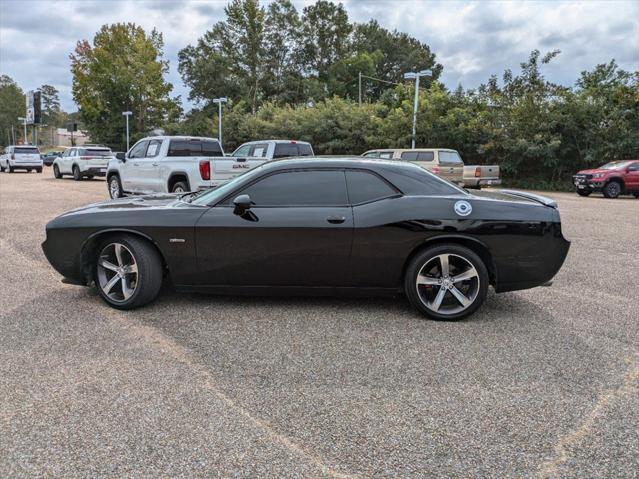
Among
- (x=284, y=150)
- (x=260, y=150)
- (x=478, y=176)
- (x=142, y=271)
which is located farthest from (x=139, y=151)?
(x=478, y=176)

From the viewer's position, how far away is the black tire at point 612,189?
19420 mm

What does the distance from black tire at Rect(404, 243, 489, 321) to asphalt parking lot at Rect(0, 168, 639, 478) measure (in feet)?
0.47

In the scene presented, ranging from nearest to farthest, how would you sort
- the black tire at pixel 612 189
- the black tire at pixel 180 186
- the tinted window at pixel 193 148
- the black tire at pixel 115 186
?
the black tire at pixel 180 186, the tinted window at pixel 193 148, the black tire at pixel 115 186, the black tire at pixel 612 189

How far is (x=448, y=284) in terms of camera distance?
4.53 m

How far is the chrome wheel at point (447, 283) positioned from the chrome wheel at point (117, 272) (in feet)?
8.54

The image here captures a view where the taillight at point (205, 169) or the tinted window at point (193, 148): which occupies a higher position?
the tinted window at point (193, 148)

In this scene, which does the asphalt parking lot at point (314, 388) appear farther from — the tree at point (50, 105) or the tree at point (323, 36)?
the tree at point (50, 105)

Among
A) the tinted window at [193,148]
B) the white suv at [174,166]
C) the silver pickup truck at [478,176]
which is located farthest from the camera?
the silver pickup truck at [478,176]

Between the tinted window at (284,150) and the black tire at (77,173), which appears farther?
the black tire at (77,173)

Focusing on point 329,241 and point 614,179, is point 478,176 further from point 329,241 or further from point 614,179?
point 329,241

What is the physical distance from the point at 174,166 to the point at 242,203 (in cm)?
802

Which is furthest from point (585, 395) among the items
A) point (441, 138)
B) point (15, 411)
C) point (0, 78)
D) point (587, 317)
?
point (0, 78)

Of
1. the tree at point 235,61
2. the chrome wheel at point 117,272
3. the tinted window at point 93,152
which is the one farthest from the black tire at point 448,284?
the tree at point 235,61

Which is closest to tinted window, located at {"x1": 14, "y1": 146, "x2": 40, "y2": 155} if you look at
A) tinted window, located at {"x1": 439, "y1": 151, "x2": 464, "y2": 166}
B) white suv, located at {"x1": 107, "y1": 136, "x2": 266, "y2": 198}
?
white suv, located at {"x1": 107, "y1": 136, "x2": 266, "y2": 198}
